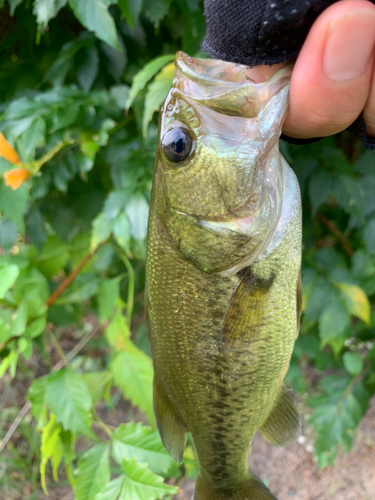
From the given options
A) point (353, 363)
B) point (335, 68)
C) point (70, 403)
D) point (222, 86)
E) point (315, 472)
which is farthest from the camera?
point (315, 472)

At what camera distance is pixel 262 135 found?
610 millimetres

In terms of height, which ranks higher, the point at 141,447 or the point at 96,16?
the point at 96,16

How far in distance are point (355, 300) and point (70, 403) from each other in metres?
0.95

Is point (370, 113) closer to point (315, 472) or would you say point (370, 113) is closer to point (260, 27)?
point (260, 27)

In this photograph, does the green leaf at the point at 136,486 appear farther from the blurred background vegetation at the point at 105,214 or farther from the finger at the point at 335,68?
the finger at the point at 335,68

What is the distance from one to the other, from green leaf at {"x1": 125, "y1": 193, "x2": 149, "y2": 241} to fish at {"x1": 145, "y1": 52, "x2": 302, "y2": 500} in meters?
0.19

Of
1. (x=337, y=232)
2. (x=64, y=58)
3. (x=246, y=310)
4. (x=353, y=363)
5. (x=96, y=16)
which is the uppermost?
(x=96, y=16)

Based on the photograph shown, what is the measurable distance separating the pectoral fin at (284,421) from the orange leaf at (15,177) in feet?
2.86

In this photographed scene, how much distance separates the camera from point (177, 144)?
65cm

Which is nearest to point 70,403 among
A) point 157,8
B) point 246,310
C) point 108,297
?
point 108,297

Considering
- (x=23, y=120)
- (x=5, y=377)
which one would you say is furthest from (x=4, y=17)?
(x=5, y=377)

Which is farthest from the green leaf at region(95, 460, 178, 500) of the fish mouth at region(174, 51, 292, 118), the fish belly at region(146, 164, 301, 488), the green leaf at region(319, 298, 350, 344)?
the fish mouth at region(174, 51, 292, 118)

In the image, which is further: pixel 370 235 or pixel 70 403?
pixel 370 235

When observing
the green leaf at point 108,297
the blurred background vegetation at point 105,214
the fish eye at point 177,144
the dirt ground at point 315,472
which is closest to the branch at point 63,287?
the blurred background vegetation at point 105,214
